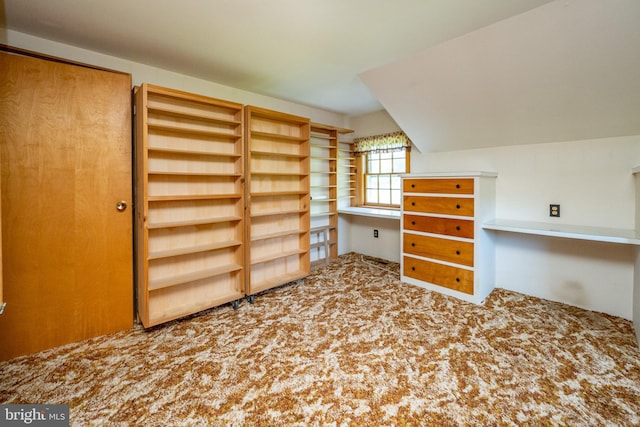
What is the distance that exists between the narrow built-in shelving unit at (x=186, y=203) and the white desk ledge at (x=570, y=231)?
2.59m

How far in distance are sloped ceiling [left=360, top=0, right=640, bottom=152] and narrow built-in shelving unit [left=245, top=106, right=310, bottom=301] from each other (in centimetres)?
108

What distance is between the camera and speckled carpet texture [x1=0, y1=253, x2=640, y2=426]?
4.90 ft

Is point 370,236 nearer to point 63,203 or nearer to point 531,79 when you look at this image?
point 531,79

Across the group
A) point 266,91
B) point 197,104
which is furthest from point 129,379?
point 266,91

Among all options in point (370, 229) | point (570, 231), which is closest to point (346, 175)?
point (370, 229)

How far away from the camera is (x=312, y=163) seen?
417cm

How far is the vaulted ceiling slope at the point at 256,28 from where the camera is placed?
1801 millimetres

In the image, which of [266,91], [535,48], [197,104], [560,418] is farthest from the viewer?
[266,91]

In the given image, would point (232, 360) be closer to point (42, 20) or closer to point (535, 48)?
point (42, 20)

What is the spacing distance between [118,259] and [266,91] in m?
2.37

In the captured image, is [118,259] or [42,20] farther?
[118,259]

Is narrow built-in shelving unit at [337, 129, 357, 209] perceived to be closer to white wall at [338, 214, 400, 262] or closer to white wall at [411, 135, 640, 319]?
white wall at [338, 214, 400, 262]

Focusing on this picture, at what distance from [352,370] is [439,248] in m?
1.76

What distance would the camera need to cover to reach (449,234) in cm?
297
